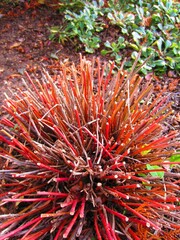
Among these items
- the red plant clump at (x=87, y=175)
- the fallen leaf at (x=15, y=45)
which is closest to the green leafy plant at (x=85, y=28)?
the fallen leaf at (x=15, y=45)

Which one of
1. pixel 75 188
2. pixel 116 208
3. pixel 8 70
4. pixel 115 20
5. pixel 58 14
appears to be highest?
pixel 58 14

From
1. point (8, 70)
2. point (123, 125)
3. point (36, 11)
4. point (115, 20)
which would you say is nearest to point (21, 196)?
point (123, 125)

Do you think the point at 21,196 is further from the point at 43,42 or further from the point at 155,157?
the point at 43,42

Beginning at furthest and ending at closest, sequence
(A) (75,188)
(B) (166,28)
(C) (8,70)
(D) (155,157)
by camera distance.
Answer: (B) (166,28), (C) (8,70), (D) (155,157), (A) (75,188)

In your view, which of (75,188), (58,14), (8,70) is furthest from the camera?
(58,14)

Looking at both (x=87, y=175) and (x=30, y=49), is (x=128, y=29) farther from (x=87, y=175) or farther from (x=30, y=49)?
(x=87, y=175)

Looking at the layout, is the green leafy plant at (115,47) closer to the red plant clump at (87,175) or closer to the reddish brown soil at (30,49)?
the reddish brown soil at (30,49)

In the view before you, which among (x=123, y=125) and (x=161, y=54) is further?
(x=161, y=54)

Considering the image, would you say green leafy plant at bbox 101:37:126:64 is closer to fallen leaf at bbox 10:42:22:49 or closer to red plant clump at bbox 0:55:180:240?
fallen leaf at bbox 10:42:22:49

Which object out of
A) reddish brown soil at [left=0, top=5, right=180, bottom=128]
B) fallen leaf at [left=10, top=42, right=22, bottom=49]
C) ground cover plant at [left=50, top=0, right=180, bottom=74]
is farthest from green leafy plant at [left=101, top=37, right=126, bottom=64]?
fallen leaf at [left=10, top=42, right=22, bottom=49]
